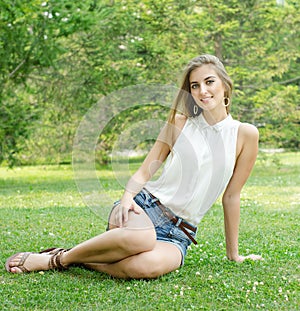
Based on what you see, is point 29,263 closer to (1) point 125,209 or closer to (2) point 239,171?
(1) point 125,209

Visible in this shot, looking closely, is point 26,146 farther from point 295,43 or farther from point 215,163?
point 215,163

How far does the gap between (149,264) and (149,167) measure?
66 cm

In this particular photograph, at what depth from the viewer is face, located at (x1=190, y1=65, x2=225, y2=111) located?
14.0 ft

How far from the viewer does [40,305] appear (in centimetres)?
366

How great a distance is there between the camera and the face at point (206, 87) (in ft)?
14.0

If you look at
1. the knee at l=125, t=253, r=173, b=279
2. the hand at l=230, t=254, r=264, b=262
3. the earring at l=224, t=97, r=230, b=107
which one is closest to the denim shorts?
the knee at l=125, t=253, r=173, b=279

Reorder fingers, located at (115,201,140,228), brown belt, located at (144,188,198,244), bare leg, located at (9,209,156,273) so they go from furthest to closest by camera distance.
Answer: brown belt, located at (144,188,198,244) < fingers, located at (115,201,140,228) < bare leg, located at (9,209,156,273)

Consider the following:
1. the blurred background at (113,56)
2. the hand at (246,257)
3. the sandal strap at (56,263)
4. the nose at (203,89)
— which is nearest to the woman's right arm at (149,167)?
the nose at (203,89)

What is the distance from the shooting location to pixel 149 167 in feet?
14.0

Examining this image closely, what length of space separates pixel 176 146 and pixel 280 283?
1.13 meters

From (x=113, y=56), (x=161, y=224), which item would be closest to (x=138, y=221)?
(x=161, y=224)

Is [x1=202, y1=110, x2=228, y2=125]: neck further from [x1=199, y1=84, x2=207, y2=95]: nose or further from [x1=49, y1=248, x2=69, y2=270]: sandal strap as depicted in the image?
[x1=49, y1=248, x2=69, y2=270]: sandal strap

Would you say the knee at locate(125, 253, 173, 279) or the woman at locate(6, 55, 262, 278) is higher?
the woman at locate(6, 55, 262, 278)

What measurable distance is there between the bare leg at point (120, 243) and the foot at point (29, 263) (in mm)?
216
